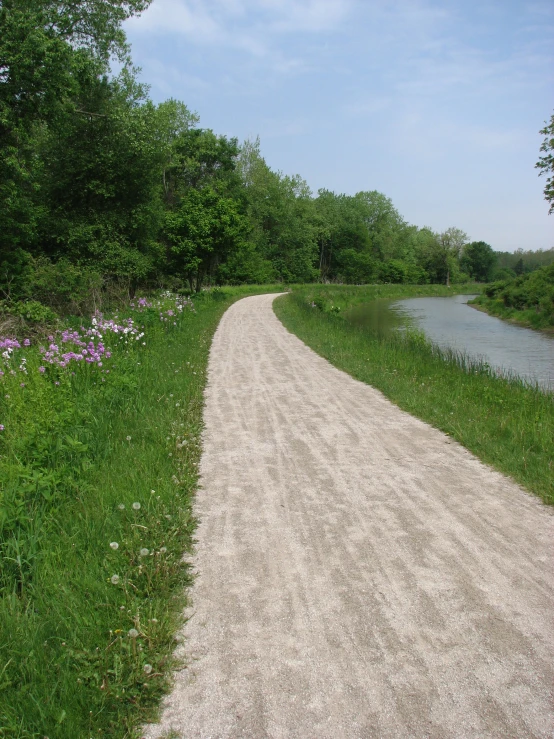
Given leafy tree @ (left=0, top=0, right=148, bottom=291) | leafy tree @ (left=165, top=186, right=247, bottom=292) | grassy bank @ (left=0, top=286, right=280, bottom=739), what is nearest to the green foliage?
leafy tree @ (left=0, top=0, right=148, bottom=291)

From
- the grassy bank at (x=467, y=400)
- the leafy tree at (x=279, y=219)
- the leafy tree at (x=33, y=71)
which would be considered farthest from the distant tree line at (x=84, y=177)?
the leafy tree at (x=279, y=219)

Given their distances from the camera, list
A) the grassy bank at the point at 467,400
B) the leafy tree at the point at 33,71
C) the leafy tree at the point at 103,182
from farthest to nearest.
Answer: the leafy tree at the point at 103,182 < the leafy tree at the point at 33,71 < the grassy bank at the point at 467,400

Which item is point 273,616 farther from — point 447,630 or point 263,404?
point 263,404

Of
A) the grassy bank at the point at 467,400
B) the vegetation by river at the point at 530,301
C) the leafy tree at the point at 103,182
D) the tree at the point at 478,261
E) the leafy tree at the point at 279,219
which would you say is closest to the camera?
the grassy bank at the point at 467,400

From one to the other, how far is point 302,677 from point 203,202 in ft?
84.9

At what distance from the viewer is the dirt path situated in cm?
231

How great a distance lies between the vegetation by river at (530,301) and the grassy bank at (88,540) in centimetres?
2553

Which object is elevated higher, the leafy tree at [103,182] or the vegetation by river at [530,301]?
the leafy tree at [103,182]

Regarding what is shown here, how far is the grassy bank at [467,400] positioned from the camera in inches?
208

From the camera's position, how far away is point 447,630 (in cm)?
279

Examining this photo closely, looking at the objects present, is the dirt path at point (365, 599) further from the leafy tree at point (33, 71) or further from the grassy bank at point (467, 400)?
the leafy tree at point (33, 71)

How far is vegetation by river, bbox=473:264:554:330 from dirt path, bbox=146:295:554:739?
25346 mm

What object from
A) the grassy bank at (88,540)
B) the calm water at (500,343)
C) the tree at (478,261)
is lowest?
the calm water at (500,343)

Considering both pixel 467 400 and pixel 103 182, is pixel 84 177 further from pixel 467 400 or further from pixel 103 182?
pixel 467 400
